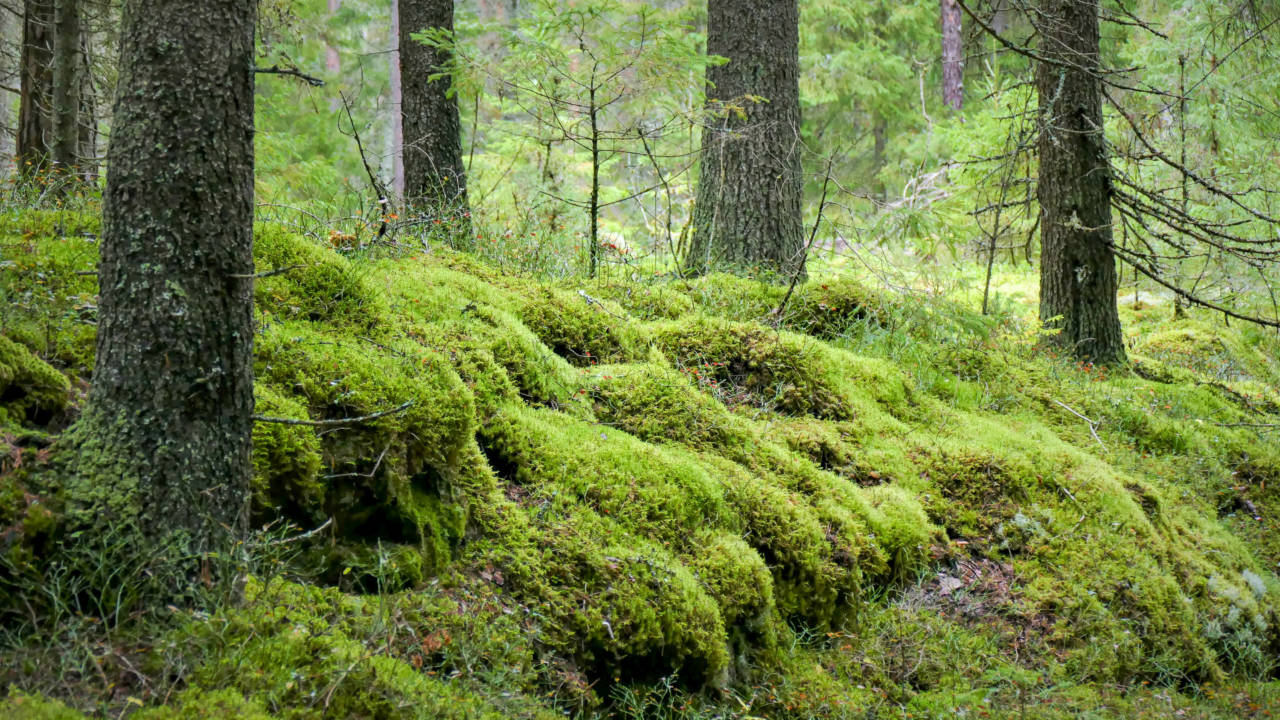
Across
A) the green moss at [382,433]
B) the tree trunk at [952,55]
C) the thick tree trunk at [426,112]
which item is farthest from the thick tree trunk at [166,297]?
the tree trunk at [952,55]

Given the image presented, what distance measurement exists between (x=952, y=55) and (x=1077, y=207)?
12687mm

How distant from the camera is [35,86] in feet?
21.4

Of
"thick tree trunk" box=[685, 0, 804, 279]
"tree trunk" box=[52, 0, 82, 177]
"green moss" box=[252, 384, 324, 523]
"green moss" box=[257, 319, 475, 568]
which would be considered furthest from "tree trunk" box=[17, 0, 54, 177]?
"thick tree trunk" box=[685, 0, 804, 279]

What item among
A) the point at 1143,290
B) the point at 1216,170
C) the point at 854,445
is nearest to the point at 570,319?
the point at 854,445

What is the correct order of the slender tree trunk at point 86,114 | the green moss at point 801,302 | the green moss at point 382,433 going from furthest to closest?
the green moss at point 801,302, the slender tree trunk at point 86,114, the green moss at point 382,433

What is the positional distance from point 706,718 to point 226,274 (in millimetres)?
2311

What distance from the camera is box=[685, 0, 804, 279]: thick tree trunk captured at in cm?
754

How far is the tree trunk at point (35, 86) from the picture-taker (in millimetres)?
6449

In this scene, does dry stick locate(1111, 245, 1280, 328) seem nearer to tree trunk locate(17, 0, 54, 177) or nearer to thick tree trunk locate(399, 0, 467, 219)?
thick tree trunk locate(399, 0, 467, 219)

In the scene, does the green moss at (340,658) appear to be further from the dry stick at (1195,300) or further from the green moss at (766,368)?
the dry stick at (1195,300)

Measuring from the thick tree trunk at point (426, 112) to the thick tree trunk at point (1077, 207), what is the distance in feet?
18.7

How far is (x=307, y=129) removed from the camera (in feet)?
57.9

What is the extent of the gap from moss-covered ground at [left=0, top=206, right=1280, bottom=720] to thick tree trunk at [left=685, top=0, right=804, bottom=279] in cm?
124

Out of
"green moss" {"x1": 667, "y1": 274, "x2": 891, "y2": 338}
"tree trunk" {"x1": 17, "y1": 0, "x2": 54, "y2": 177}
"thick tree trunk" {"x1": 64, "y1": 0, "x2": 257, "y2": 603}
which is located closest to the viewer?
"thick tree trunk" {"x1": 64, "y1": 0, "x2": 257, "y2": 603}
